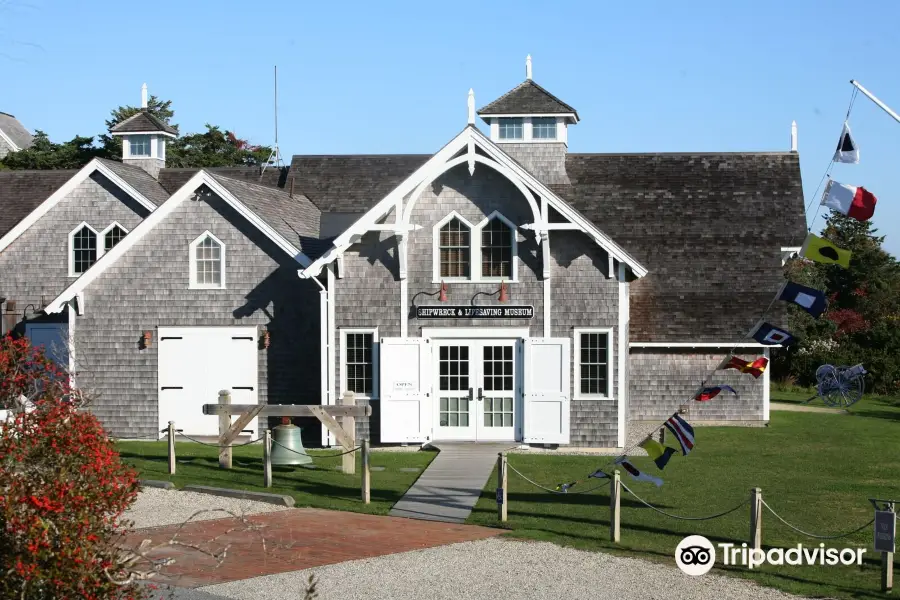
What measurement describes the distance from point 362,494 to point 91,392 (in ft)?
27.9

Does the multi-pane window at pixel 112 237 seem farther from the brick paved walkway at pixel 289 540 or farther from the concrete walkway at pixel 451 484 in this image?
the brick paved walkway at pixel 289 540

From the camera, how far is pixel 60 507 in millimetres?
8484

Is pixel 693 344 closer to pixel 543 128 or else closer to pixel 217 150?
pixel 543 128

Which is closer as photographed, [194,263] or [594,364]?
[594,364]

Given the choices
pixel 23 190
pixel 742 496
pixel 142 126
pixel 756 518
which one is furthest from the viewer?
pixel 142 126

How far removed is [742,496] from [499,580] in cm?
695

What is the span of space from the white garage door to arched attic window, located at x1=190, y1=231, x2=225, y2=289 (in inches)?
40.6

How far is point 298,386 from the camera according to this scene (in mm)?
25391

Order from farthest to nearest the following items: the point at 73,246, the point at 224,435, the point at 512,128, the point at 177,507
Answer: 1. the point at 512,128
2. the point at 73,246
3. the point at 224,435
4. the point at 177,507

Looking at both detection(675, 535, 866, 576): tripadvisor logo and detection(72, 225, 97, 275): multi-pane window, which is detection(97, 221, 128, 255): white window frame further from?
detection(675, 535, 866, 576): tripadvisor logo

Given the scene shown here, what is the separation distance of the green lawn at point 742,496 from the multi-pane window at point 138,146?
55.4 ft

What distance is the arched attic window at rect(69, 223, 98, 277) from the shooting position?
29.5 meters

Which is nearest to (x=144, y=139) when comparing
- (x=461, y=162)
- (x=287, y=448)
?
(x=461, y=162)

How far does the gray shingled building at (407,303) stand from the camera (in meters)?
24.3
